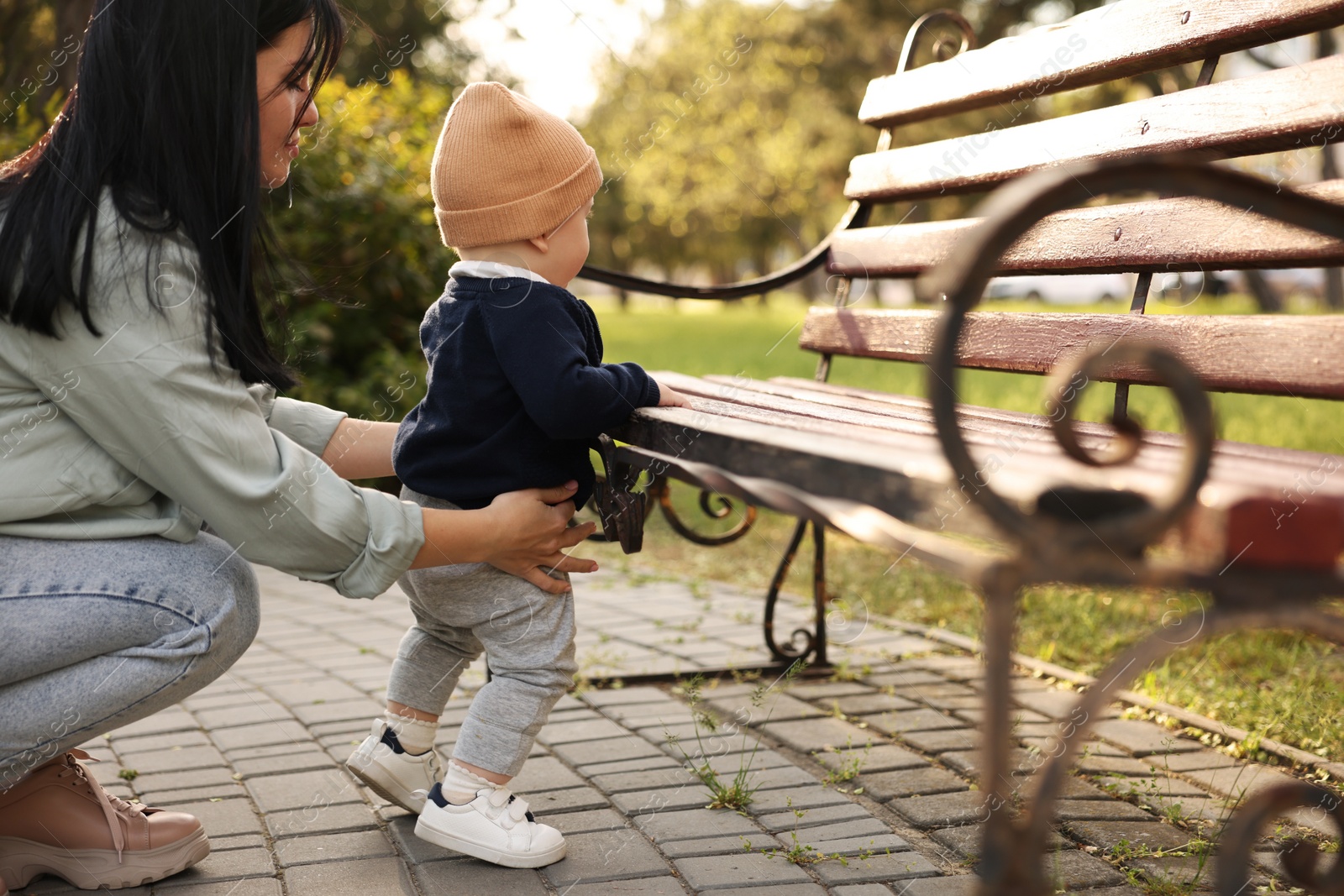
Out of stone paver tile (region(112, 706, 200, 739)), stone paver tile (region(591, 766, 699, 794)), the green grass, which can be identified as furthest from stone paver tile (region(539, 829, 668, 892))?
stone paver tile (region(112, 706, 200, 739))

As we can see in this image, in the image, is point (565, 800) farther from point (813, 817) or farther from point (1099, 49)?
point (1099, 49)

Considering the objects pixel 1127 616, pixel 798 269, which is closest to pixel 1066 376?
pixel 798 269

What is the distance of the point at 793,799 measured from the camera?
2.47 meters

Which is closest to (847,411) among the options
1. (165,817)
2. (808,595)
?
(165,817)

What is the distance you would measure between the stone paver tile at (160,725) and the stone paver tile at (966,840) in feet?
6.06

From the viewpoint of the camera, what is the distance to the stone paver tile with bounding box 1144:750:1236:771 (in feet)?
8.67

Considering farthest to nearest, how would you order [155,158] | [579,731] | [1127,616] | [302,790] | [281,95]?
[1127,616]
[579,731]
[302,790]
[281,95]
[155,158]

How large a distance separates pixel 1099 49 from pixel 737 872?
1.85 m

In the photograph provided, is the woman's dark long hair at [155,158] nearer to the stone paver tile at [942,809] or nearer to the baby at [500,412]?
the baby at [500,412]

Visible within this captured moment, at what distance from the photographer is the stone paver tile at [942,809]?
234cm

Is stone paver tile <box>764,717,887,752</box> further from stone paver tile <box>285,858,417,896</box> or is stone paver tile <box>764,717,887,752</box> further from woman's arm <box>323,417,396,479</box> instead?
woman's arm <box>323,417,396,479</box>

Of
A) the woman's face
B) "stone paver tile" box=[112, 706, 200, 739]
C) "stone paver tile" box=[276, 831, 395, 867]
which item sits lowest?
"stone paver tile" box=[112, 706, 200, 739]

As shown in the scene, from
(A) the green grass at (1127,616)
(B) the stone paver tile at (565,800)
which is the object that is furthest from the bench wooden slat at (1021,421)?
(B) the stone paver tile at (565,800)

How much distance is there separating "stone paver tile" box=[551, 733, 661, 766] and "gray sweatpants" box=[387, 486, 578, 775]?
51 cm
